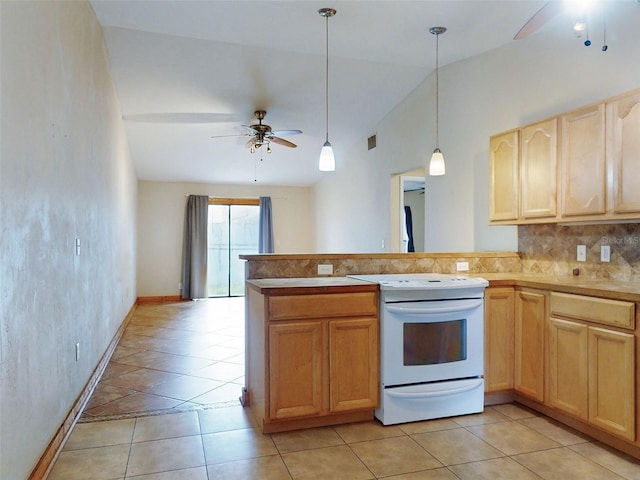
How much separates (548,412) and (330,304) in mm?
1618

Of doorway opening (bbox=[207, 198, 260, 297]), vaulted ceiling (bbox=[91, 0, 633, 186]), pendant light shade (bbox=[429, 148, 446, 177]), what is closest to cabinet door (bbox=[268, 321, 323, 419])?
pendant light shade (bbox=[429, 148, 446, 177])

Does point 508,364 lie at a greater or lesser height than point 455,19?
lesser

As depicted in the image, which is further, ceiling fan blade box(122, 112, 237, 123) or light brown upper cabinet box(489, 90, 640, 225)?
ceiling fan blade box(122, 112, 237, 123)

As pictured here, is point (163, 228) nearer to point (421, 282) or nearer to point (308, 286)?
point (308, 286)

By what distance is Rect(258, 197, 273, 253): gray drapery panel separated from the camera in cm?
912

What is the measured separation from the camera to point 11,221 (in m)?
1.68

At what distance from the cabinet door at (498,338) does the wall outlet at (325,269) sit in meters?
1.09

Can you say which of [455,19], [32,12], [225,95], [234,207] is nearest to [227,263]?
[234,207]

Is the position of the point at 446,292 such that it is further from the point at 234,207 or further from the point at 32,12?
the point at 234,207

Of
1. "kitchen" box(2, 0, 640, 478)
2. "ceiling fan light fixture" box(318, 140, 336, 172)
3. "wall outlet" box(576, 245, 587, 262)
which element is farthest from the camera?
"ceiling fan light fixture" box(318, 140, 336, 172)

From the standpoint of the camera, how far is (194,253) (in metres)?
8.52

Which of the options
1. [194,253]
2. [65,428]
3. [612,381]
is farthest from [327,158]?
[194,253]

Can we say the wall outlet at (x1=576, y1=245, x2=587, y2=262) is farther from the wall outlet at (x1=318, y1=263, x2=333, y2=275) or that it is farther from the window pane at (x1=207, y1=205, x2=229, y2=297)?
the window pane at (x1=207, y1=205, x2=229, y2=297)

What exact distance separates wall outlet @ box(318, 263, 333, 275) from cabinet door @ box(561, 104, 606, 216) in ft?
5.40
